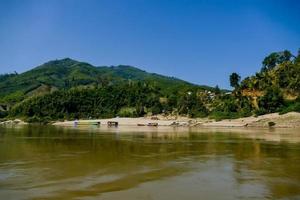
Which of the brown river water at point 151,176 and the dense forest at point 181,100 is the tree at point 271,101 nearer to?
the dense forest at point 181,100

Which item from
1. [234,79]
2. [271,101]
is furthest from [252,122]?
[234,79]

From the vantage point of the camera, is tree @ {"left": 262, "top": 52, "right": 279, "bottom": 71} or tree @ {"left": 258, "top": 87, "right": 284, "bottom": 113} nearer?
tree @ {"left": 258, "top": 87, "right": 284, "bottom": 113}

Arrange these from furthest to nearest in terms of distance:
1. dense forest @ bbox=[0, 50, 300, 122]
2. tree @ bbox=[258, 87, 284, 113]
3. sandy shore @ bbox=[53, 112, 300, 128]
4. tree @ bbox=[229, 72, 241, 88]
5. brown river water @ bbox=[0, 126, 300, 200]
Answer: tree @ bbox=[229, 72, 241, 88]
dense forest @ bbox=[0, 50, 300, 122]
tree @ bbox=[258, 87, 284, 113]
sandy shore @ bbox=[53, 112, 300, 128]
brown river water @ bbox=[0, 126, 300, 200]

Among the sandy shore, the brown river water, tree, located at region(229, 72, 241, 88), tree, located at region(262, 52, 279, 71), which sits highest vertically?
tree, located at region(262, 52, 279, 71)

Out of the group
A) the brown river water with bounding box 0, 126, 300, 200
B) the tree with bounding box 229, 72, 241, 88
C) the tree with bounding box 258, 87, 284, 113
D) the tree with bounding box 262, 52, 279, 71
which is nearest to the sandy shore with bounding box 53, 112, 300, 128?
the tree with bounding box 258, 87, 284, 113

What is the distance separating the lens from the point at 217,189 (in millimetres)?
16312

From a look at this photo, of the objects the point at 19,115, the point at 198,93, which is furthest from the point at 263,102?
the point at 19,115

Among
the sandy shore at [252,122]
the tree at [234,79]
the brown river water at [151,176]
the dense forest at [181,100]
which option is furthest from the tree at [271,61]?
the brown river water at [151,176]

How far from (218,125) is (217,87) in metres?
46.0

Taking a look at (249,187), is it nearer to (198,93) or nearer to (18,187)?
(18,187)

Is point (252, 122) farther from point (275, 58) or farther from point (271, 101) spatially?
point (275, 58)

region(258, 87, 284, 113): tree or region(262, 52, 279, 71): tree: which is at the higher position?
region(262, 52, 279, 71): tree

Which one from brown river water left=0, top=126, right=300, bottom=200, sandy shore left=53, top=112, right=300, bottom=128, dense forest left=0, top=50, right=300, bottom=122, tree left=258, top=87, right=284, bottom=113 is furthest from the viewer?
dense forest left=0, top=50, right=300, bottom=122

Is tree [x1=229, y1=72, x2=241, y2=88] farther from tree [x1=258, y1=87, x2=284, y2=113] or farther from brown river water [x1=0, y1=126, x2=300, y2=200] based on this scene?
brown river water [x1=0, y1=126, x2=300, y2=200]
